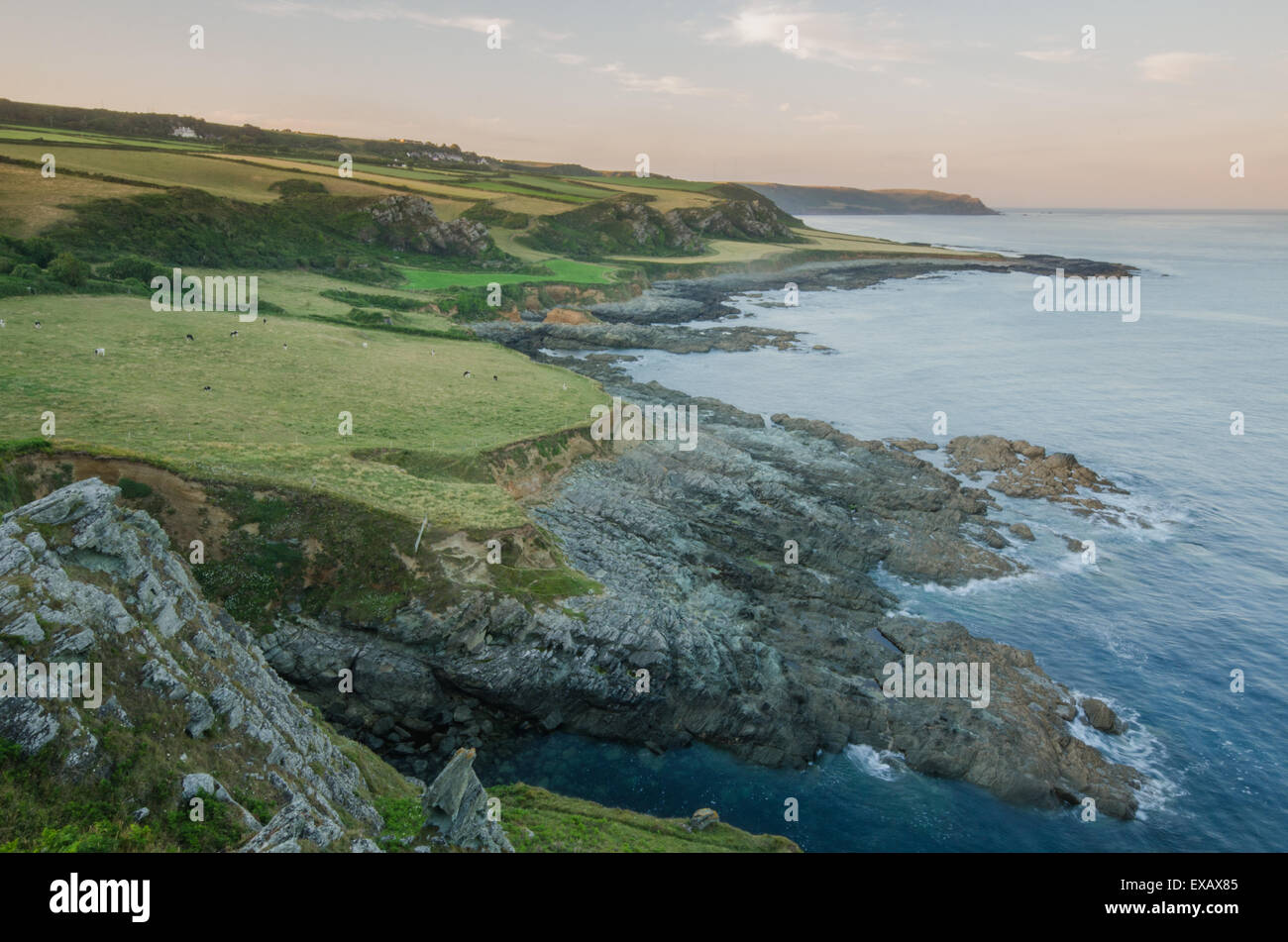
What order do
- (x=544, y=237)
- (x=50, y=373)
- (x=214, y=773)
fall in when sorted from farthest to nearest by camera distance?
(x=544, y=237)
(x=50, y=373)
(x=214, y=773)

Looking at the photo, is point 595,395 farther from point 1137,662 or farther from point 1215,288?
point 1215,288

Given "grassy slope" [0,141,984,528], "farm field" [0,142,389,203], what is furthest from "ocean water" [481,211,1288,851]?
"farm field" [0,142,389,203]

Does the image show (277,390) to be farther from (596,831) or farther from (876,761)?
(876,761)

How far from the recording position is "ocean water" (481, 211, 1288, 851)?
2656 centimetres

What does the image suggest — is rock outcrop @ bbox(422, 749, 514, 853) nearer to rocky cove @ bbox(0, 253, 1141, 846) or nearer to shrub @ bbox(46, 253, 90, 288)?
rocky cove @ bbox(0, 253, 1141, 846)

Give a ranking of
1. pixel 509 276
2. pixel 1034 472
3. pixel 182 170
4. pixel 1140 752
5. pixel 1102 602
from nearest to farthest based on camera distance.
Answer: pixel 1140 752
pixel 1102 602
pixel 1034 472
pixel 509 276
pixel 182 170

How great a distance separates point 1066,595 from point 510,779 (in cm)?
3317

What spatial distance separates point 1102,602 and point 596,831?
33972mm

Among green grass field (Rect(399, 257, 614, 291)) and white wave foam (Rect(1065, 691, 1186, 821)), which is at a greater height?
green grass field (Rect(399, 257, 614, 291))

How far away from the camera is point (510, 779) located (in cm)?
2719

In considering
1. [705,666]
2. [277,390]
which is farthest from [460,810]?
[277,390]

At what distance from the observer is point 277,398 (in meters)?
45.2

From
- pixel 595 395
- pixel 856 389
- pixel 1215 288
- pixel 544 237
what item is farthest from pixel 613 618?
pixel 1215 288

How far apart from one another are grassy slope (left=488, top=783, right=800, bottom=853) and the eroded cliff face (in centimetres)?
292
